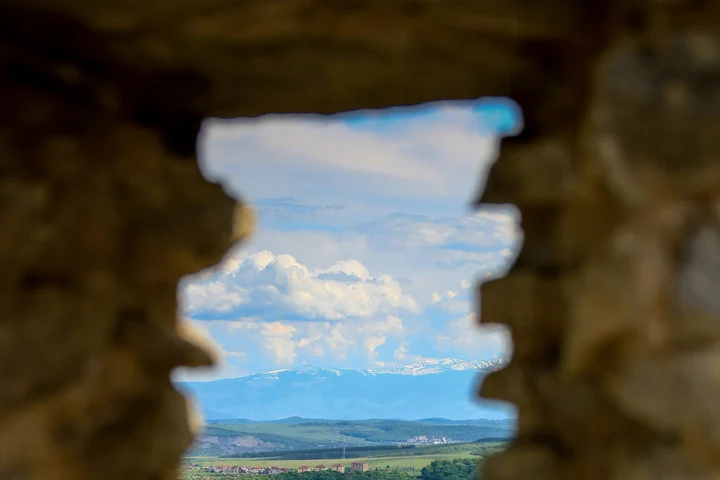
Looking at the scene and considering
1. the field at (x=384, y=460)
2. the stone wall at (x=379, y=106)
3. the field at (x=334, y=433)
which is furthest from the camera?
the field at (x=334, y=433)

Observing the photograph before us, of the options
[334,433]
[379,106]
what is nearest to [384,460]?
[334,433]

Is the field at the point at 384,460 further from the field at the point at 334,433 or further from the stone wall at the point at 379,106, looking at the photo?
the stone wall at the point at 379,106

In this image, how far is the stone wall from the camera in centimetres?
189

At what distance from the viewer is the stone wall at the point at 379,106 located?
1.89 meters

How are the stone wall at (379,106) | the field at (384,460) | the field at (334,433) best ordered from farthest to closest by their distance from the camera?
1. the field at (334,433)
2. the field at (384,460)
3. the stone wall at (379,106)

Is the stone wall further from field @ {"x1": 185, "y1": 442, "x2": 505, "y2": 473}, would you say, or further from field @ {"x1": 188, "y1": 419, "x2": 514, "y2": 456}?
field @ {"x1": 188, "y1": 419, "x2": 514, "y2": 456}

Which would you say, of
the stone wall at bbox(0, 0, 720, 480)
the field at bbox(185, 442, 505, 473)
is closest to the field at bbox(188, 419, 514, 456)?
the field at bbox(185, 442, 505, 473)

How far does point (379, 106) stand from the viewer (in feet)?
9.29

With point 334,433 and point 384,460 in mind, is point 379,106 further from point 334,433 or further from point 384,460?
point 334,433

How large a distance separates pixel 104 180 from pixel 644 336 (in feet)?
6.32

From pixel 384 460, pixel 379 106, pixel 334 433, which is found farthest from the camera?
pixel 334 433

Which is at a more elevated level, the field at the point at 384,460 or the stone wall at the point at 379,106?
the stone wall at the point at 379,106

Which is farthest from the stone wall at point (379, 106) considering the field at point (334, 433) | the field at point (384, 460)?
the field at point (334, 433)

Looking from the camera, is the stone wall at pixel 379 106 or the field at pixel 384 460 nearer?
the stone wall at pixel 379 106
